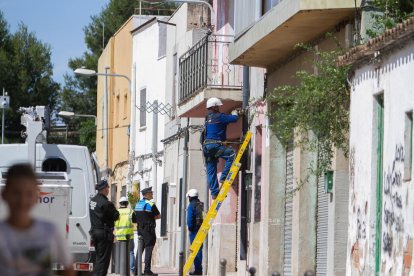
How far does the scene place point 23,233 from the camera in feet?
26.8

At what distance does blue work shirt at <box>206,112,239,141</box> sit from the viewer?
2538 centimetres

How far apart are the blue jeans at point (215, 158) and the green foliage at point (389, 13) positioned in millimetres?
8062

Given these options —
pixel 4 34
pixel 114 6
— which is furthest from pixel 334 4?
pixel 114 6

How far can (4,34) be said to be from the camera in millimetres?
69938

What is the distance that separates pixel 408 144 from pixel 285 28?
5.94 m

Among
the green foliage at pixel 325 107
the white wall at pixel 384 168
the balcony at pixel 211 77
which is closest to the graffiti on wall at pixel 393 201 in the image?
the white wall at pixel 384 168

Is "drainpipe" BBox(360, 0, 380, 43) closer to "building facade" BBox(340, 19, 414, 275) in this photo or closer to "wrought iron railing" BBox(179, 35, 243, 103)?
"building facade" BBox(340, 19, 414, 275)

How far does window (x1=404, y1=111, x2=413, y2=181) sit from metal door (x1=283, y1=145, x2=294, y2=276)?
8150 mm

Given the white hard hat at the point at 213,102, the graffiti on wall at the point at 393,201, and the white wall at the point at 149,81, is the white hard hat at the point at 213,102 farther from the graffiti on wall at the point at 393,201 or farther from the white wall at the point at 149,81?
the white wall at the point at 149,81

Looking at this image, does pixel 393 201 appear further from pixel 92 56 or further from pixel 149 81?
pixel 92 56

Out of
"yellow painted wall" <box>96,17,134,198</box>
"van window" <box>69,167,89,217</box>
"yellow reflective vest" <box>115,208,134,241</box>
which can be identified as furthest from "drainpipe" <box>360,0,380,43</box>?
"yellow painted wall" <box>96,17,134,198</box>

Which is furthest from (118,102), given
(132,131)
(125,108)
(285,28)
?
(285,28)

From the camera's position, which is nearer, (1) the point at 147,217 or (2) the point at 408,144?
(2) the point at 408,144

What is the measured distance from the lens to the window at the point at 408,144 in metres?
14.9
